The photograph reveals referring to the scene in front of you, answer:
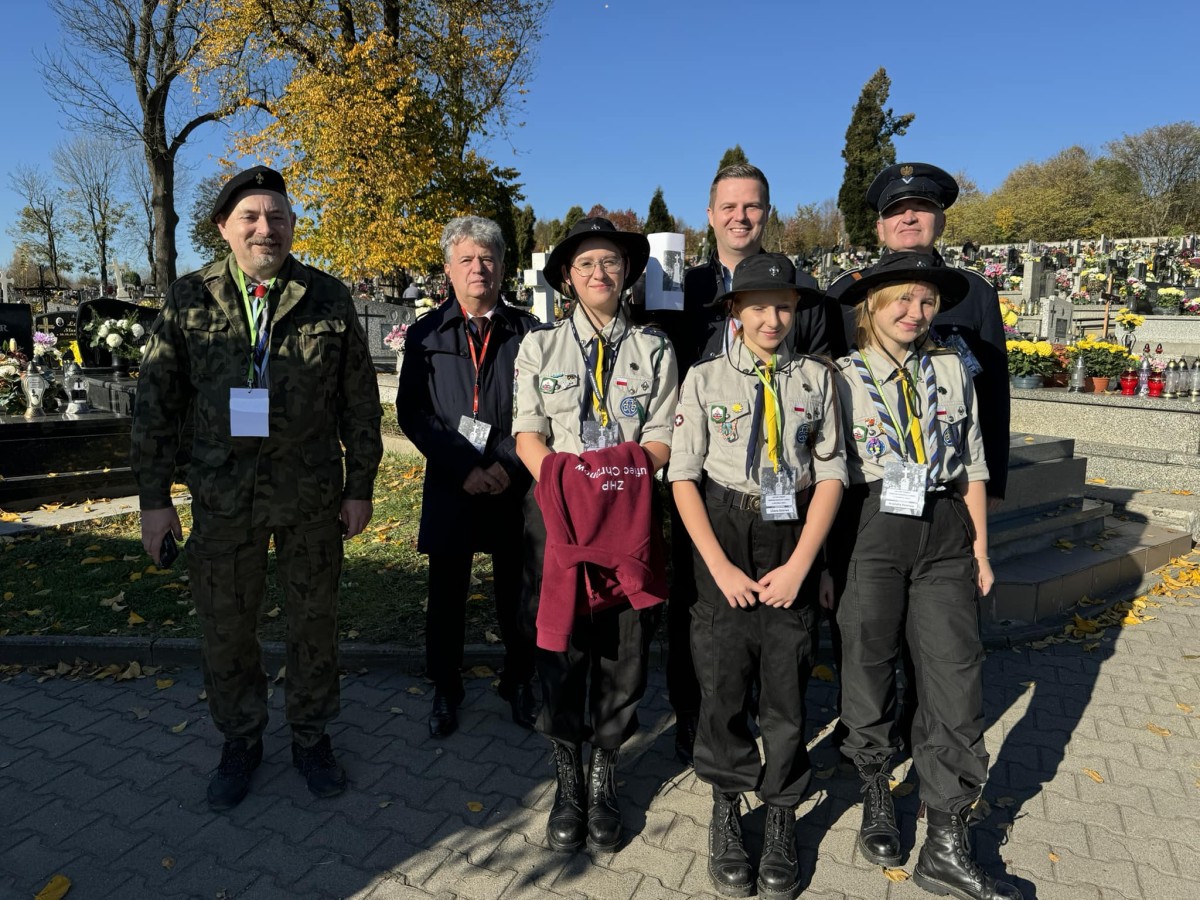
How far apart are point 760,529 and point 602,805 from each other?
1.19 m

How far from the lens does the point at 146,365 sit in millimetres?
2947

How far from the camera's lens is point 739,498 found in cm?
265

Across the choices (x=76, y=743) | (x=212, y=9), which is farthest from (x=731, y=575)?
(x=212, y=9)

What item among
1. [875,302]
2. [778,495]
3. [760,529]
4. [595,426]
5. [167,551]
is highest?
[875,302]

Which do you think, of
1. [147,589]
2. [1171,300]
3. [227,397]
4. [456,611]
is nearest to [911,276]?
[456,611]

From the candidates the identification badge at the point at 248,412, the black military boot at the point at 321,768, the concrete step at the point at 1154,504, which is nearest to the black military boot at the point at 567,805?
the black military boot at the point at 321,768

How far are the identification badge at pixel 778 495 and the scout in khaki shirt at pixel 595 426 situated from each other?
377 millimetres

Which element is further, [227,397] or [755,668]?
[227,397]

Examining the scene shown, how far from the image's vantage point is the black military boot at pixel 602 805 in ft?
9.31

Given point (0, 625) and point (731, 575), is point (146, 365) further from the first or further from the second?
point (0, 625)

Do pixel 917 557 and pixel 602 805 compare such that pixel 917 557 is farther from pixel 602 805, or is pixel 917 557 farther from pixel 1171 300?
pixel 1171 300

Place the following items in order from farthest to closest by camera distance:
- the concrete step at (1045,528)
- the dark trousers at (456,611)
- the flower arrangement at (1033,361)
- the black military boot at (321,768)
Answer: the flower arrangement at (1033,361) → the concrete step at (1045,528) → the dark trousers at (456,611) → the black military boot at (321,768)

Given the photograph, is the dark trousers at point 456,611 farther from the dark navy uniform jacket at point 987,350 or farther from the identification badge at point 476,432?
the dark navy uniform jacket at point 987,350

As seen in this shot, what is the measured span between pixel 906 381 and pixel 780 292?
540mm
